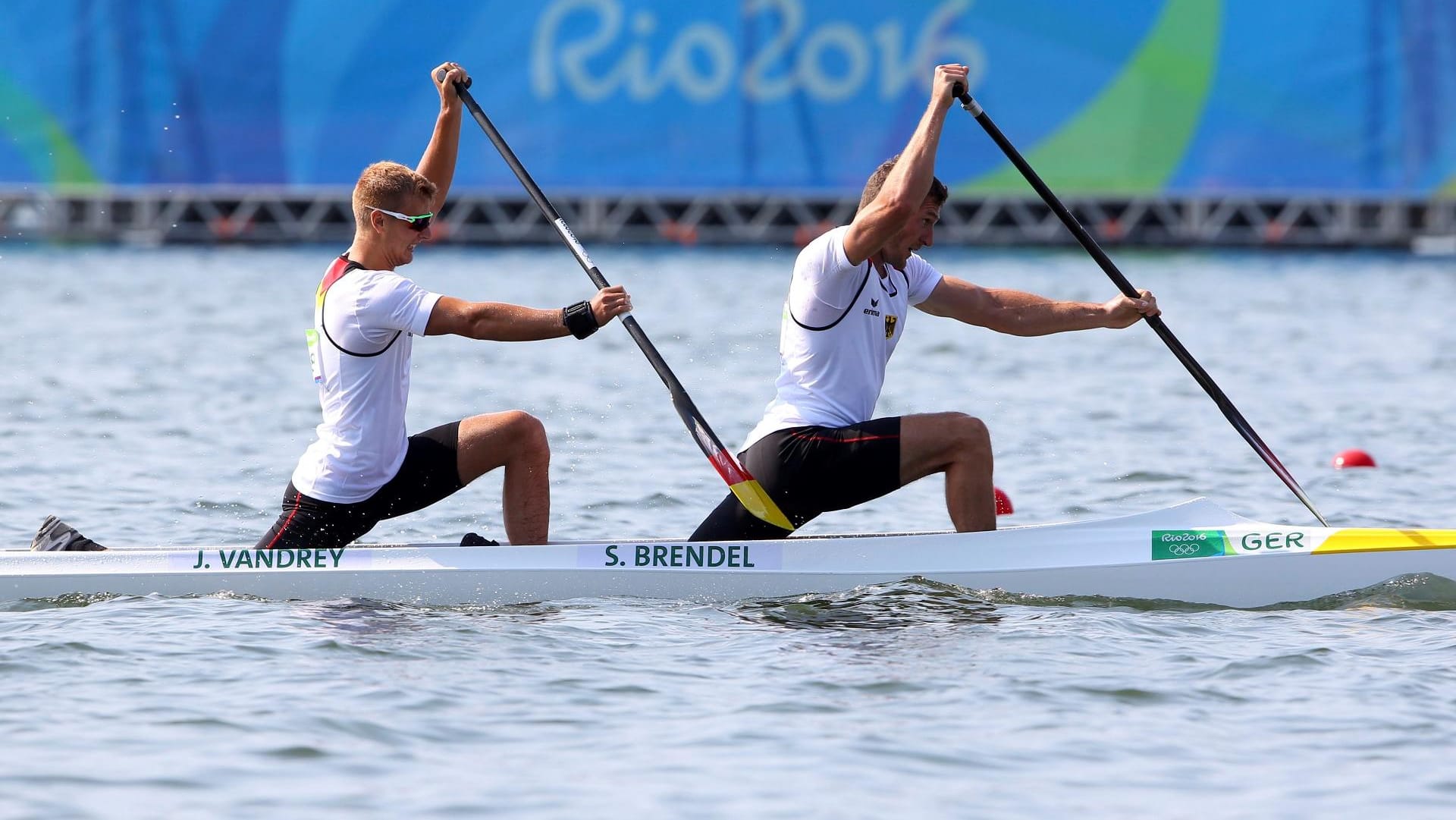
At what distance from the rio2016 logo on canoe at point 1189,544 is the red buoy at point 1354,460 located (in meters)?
4.56

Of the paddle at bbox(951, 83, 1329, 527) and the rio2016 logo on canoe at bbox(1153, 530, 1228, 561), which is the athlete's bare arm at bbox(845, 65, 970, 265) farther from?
the rio2016 logo on canoe at bbox(1153, 530, 1228, 561)

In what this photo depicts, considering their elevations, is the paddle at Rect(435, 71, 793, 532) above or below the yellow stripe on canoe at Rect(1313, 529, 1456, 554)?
above

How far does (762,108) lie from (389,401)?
88.9 ft

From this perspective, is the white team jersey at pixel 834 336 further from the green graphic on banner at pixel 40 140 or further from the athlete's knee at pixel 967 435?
the green graphic on banner at pixel 40 140

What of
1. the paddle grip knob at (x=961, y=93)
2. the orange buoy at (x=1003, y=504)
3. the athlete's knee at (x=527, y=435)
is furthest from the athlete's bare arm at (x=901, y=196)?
the orange buoy at (x=1003, y=504)

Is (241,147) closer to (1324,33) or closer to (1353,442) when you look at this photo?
(1324,33)

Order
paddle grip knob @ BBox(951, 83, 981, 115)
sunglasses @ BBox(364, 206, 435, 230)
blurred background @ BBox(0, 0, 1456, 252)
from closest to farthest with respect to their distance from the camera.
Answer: sunglasses @ BBox(364, 206, 435, 230)
paddle grip knob @ BBox(951, 83, 981, 115)
blurred background @ BBox(0, 0, 1456, 252)

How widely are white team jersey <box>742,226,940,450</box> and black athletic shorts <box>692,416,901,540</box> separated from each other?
0.07 metres

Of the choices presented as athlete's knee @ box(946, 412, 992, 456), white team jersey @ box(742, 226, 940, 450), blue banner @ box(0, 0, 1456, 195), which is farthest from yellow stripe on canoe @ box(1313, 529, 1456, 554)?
blue banner @ box(0, 0, 1456, 195)

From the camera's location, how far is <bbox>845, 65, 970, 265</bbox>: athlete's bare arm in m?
6.45

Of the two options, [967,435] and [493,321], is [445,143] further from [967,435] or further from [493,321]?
[967,435]

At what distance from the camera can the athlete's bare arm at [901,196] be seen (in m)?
6.45

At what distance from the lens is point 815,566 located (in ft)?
23.4

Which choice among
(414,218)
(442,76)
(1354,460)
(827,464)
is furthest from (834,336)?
(1354,460)
